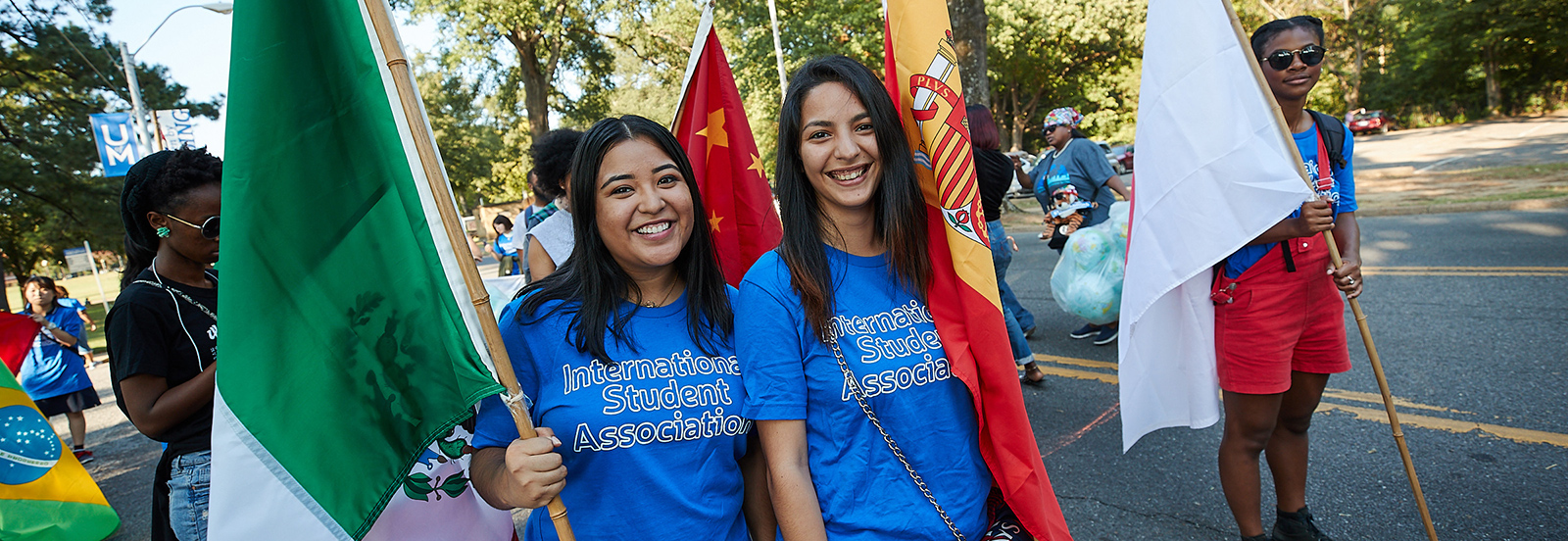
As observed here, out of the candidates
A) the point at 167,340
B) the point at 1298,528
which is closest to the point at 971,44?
the point at 1298,528

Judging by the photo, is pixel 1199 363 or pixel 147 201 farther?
pixel 1199 363

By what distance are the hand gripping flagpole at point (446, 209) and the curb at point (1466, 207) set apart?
11.8m

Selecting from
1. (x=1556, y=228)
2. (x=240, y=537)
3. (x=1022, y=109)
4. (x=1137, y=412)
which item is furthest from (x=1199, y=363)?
(x=1022, y=109)

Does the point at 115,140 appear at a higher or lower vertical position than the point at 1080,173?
higher

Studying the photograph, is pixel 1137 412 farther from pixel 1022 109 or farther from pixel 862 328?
pixel 1022 109

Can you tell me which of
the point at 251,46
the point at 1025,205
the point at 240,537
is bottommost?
the point at 1025,205

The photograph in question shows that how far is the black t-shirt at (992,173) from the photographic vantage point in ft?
15.5

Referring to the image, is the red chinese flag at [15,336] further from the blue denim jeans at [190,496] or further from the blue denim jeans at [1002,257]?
the blue denim jeans at [1002,257]

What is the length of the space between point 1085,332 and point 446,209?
5.60 metres

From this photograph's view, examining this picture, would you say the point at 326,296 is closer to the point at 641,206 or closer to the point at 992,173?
the point at 641,206

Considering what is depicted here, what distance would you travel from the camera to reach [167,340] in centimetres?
214

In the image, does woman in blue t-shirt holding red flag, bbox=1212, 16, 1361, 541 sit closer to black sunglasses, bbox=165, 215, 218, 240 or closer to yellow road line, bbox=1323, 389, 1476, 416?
yellow road line, bbox=1323, 389, 1476, 416

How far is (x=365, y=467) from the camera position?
1515 mm

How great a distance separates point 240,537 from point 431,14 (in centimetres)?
1900
